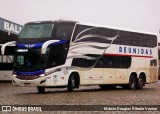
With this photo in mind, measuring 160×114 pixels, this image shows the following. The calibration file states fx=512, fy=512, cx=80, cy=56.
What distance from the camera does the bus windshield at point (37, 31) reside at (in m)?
25.2

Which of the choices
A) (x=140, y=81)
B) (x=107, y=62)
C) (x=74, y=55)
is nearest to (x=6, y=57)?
(x=140, y=81)

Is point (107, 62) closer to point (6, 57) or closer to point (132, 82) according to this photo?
point (132, 82)

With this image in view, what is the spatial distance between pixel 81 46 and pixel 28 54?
3.21 meters

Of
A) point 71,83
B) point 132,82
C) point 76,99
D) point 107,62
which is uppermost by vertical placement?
point 107,62

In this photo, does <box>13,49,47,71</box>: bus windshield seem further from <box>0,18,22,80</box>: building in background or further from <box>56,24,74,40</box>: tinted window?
<box>0,18,22,80</box>: building in background

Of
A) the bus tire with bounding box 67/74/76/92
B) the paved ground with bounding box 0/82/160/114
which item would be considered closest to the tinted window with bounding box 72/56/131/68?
the bus tire with bounding box 67/74/76/92

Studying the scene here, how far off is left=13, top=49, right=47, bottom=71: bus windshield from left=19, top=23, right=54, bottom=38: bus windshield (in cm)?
84

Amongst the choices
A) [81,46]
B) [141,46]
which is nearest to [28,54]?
[81,46]

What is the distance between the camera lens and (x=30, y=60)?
25.1 meters

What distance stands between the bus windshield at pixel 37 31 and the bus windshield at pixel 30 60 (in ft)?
2.76

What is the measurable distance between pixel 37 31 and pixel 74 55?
2.35 m

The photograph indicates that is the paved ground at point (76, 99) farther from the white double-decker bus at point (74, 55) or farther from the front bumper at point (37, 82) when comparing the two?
the white double-decker bus at point (74, 55)

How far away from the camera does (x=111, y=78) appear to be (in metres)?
29.7

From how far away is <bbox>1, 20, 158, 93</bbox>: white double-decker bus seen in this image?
25.0 m
